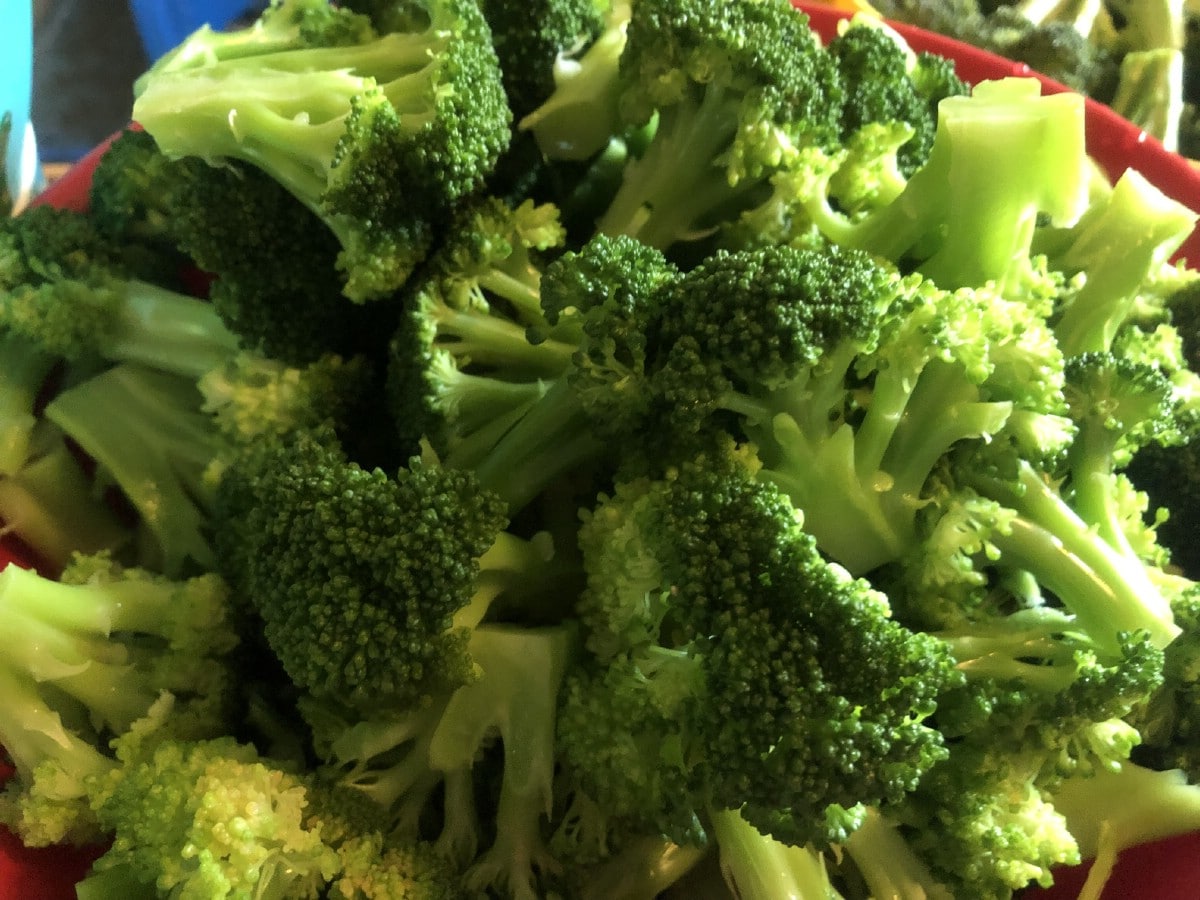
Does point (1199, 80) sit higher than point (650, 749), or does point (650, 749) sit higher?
point (1199, 80)

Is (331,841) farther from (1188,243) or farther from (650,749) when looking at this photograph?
(1188,243)

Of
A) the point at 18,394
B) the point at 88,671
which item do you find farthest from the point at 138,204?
the point at 88,671

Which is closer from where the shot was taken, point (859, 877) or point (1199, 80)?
point (859, 877)

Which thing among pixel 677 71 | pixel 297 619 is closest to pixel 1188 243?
pixel 677 71

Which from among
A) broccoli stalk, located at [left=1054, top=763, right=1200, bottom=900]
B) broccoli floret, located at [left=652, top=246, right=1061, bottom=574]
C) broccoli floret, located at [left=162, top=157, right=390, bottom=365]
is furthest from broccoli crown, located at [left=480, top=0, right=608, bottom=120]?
broccoli stalk, located at [left=1054, top=763, right=1200, bottom=900]

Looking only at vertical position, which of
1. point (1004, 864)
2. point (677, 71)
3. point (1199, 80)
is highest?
point (677, 71)

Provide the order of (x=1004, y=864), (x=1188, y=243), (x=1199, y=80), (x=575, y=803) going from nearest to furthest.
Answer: (x=1004, y=864), (x=575, y=803), (x=1188, y=243), (x=1199, y=80)

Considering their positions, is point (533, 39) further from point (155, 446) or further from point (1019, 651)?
point (1019, 651)

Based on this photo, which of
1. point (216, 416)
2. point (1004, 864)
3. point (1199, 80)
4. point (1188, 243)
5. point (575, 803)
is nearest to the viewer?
point (1004, 864)

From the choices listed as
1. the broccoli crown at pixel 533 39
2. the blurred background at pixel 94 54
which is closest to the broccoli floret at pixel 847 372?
the broccoli crown at pixel 533 39
